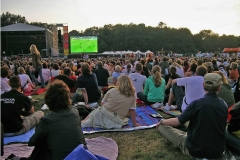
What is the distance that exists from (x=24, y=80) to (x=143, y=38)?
67.9 metres

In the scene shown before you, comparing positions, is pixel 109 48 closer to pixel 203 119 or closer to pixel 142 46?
pixel 142 46

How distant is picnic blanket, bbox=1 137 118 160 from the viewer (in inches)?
158

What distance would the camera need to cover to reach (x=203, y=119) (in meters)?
3.17

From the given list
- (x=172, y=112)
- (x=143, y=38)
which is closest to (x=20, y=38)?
(x=172, y=112)

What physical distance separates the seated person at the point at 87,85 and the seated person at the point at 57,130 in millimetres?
3776

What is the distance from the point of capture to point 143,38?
74.9 meters

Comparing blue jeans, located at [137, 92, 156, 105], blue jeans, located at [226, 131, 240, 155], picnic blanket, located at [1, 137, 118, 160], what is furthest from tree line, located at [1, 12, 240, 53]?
blue jeans, located at [226, 131, 240, 155]

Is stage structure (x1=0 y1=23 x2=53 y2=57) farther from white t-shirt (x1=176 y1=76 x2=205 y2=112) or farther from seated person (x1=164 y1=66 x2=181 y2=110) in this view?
white t-shirt (x1=176 y1=76 x2=205 y2=112)

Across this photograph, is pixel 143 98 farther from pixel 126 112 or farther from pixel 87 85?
pixel 126 112

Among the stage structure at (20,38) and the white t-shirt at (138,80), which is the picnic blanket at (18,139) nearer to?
the white t-shirt at (138,80)

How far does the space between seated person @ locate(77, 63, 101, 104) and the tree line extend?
63393 mm

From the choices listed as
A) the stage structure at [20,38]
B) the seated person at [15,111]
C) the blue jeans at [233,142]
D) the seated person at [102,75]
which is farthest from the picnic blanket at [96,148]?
the stage structure at [20,38]

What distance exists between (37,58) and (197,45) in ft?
264

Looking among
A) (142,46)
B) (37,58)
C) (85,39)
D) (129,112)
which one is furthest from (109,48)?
(129,112)
